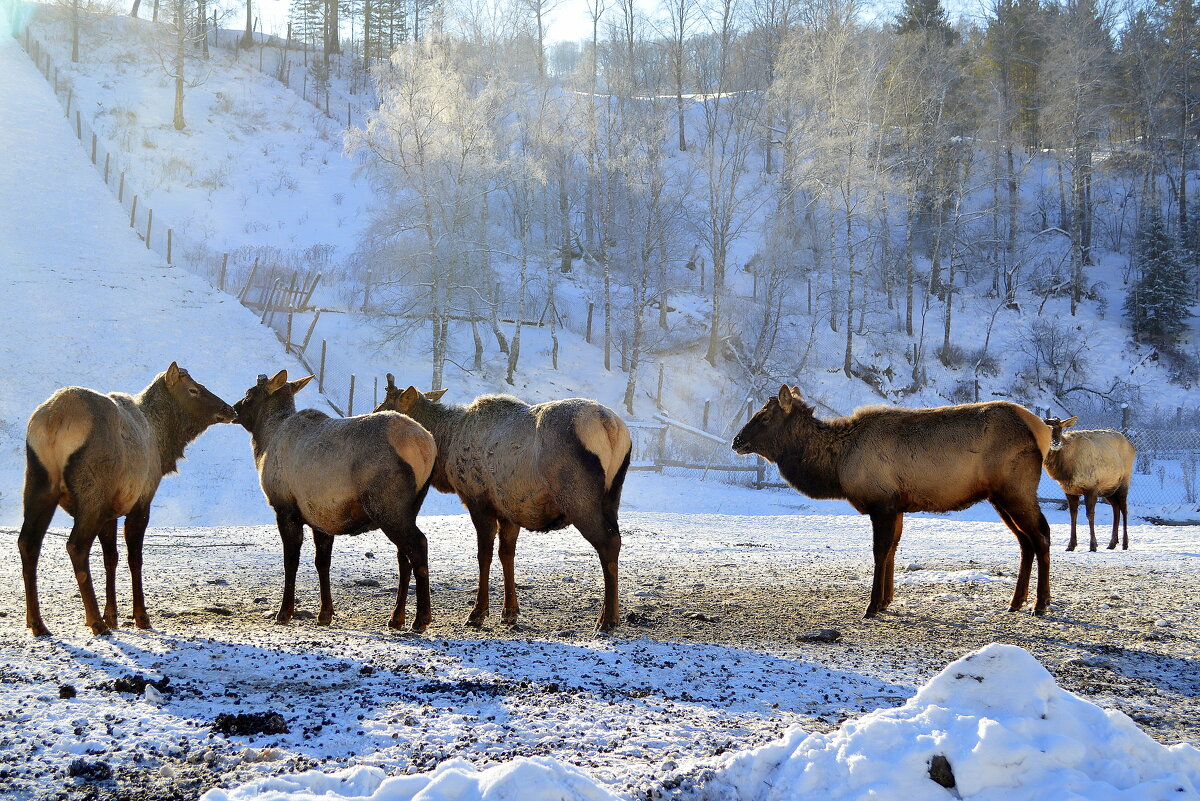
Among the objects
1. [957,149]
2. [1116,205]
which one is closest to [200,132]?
[957,149]

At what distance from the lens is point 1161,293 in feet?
135

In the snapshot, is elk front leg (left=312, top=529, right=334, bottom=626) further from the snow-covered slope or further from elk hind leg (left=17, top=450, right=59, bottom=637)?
the snow-covered slope

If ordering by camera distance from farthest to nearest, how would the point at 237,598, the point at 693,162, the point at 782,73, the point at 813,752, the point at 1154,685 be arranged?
the point at 693,162 → the point at 782,73 → the point at 237,598 → the point at 1154,685 → the point at 813,752

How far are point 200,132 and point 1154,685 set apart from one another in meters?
55.5

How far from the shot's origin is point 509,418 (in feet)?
27.6

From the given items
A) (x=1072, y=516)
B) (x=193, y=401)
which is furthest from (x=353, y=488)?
(x=1072, y=516)

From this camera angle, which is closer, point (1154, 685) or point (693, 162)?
point (1154, 685)

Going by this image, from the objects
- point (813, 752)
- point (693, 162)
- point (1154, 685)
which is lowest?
point (1154, 685)

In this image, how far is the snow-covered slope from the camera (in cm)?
2039

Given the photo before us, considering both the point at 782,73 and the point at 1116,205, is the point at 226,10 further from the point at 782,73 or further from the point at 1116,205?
the point at 1116,205

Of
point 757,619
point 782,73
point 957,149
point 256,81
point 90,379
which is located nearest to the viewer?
point 757,619

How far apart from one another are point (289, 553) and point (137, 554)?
4.02 ft

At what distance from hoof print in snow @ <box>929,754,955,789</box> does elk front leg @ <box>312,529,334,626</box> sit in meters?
5.50

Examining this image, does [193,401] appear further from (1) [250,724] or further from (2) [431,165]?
(2) [431,165]
